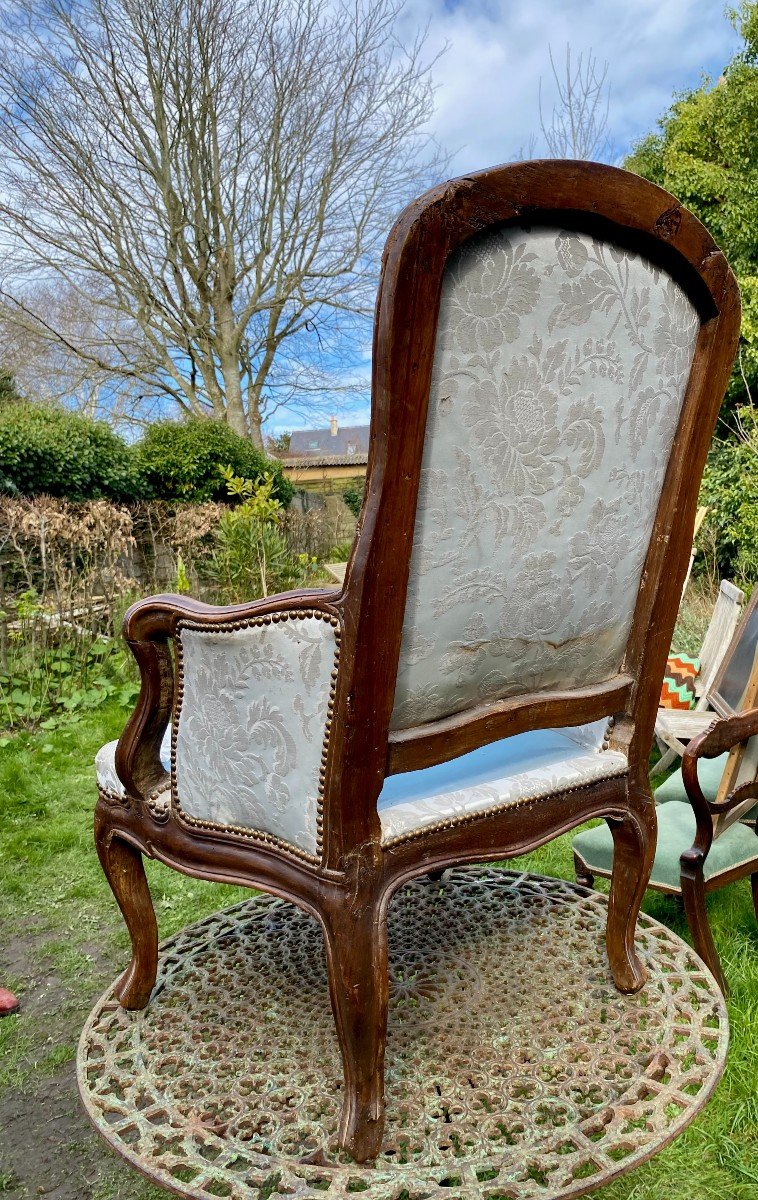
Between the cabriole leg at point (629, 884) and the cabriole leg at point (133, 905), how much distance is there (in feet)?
3.16

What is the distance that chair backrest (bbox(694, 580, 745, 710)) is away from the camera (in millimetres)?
3256

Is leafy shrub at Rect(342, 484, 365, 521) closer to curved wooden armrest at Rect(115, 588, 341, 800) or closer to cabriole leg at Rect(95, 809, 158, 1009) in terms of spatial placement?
cabriole leg at Rect(95, 809, 158, 1009)

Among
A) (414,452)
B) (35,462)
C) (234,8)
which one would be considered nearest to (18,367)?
(234,8)

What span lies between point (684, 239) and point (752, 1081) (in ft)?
4.99

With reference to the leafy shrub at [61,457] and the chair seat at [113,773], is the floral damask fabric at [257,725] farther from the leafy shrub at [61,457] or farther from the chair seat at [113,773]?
the leafy shrub at [61,457]

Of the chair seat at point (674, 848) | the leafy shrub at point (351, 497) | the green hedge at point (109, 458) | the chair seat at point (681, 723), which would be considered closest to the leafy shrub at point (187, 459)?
the green hedge at point (109, 458)

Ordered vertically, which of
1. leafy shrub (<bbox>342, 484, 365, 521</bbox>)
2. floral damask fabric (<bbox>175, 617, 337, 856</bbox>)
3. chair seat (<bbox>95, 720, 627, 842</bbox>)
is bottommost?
leafy shrub (<bbox>342, 484, 365, 521</bbox>)

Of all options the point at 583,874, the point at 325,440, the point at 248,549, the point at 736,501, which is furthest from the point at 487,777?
the point at 325,440

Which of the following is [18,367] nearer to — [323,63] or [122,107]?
[122,107]

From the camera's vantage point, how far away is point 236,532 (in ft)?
20.1

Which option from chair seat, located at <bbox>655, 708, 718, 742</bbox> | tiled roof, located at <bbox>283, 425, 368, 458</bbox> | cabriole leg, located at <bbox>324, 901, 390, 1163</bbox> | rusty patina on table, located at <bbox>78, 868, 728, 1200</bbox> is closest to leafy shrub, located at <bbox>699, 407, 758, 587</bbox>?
chair seat, located at <bbox>655, 708, 718, 742</bbox>

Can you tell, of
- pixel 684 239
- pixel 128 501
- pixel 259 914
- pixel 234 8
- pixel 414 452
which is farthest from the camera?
pixel 234 8

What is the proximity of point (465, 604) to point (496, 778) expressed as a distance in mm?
382

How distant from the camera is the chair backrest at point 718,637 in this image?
3256 mm
